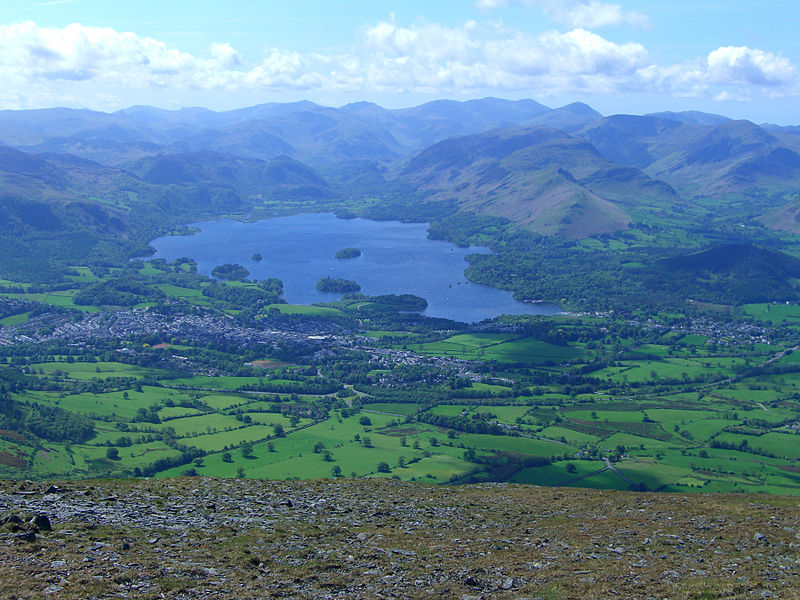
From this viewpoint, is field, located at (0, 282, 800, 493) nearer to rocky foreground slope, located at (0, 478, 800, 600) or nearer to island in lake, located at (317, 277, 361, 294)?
island in lake, located at (317, 277, 361, 294)

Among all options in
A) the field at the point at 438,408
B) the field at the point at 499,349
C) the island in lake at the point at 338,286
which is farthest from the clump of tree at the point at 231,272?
the field at the point at 499,349

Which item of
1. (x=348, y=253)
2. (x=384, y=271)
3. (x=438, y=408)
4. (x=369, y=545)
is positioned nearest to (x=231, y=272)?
(x=348, y=253)

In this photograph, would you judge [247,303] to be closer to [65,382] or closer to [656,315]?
[65,382]

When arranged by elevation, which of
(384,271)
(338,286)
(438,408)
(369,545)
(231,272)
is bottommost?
(438,408)

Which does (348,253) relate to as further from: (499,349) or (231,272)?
(499,349)

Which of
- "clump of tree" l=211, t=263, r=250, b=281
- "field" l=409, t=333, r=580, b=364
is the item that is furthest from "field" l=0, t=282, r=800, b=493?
"clump of tree" l=211, t=263, r=250, b=281

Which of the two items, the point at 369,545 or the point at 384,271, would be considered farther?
the point at 384,271
